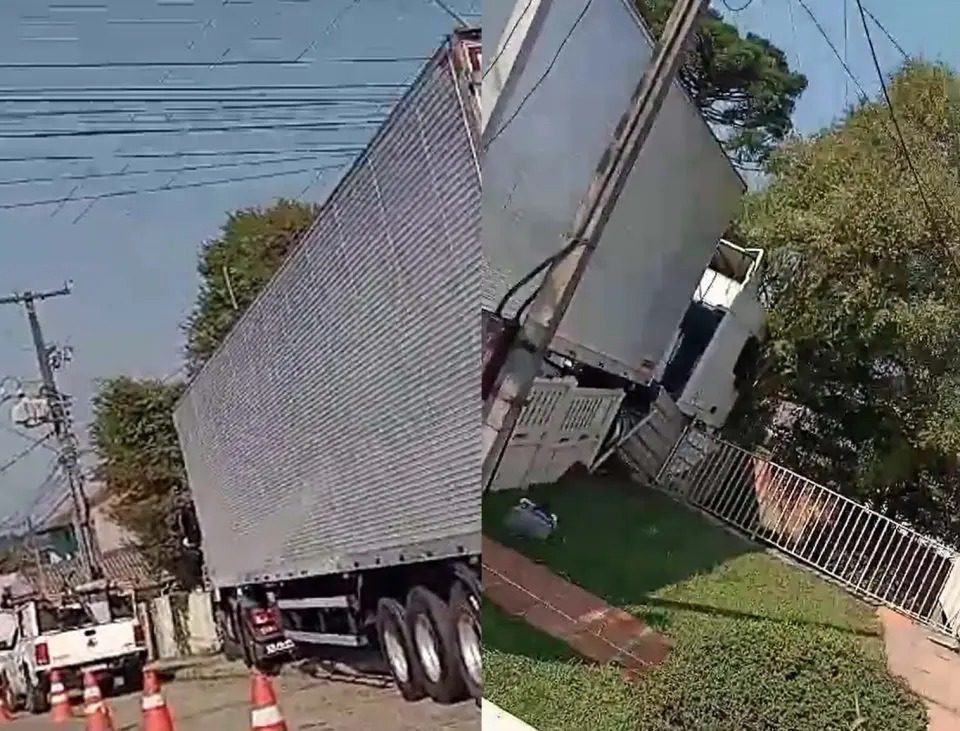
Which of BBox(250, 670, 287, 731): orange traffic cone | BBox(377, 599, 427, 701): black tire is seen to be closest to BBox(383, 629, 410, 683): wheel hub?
BBox(377, 599, 427, 701): black tire

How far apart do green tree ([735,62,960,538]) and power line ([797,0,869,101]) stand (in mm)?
27

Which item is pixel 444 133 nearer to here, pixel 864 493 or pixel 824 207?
pixel 824 207

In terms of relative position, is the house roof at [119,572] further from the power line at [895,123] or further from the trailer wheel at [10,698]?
the power line at [895,123]

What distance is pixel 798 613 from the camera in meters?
1.34

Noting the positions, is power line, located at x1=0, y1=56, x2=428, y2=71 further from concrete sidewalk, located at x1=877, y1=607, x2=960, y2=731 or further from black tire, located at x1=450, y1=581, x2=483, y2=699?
concrete sidewalk, located at x1=877, y1=607, x2=960, y2=731

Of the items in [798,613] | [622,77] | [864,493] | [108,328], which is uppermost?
[622,77]

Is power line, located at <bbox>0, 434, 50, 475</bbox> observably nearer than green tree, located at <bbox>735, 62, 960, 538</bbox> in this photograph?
Yes

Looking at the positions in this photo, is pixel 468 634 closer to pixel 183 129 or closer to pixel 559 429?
Result: pixel 559 429

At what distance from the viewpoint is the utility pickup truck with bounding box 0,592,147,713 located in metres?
1.08

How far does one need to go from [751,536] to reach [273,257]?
0.58m

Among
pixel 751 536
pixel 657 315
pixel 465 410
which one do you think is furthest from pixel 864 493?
pixel 465 410

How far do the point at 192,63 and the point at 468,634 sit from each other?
24.7 inches

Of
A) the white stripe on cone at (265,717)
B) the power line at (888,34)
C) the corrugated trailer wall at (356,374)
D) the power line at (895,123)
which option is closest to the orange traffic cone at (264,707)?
the white stripe on cone at (265,717)

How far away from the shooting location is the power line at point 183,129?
3.54 feet
